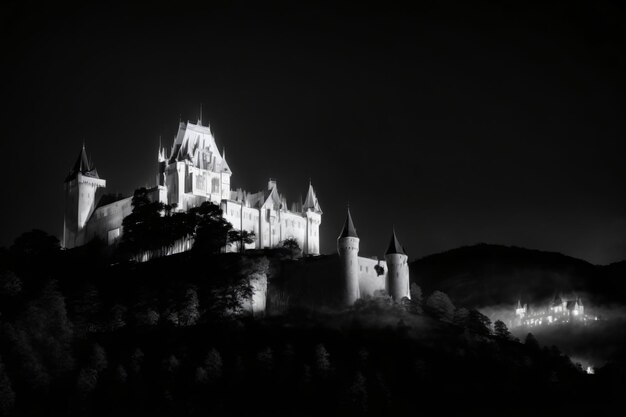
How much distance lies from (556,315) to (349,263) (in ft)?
179

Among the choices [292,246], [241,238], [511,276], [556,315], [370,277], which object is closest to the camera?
[370,277]

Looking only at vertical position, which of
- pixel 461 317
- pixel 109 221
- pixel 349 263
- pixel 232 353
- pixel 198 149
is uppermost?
pixel 198 149

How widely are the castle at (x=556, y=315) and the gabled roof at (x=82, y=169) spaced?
217 feet

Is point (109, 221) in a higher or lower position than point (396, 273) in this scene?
higher

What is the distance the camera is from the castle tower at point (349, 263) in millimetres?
102000

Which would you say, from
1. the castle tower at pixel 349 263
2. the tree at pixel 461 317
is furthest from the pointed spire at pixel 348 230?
the tree at pixel 461 317

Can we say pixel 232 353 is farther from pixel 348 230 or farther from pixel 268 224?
pixel 268 224

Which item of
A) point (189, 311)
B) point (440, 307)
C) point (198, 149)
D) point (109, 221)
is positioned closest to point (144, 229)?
point (109, 221)

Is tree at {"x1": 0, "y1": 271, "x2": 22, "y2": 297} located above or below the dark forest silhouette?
above

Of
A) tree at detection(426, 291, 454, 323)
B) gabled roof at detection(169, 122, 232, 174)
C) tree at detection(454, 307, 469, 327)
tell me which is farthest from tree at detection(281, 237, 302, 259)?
tree at detection(454, 307, 469, 327)

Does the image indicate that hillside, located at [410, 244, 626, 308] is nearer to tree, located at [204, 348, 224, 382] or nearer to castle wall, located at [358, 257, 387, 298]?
castle wall, located at [358, 257, 387, 298]

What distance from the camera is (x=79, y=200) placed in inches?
5044

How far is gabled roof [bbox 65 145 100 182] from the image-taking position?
132 meters

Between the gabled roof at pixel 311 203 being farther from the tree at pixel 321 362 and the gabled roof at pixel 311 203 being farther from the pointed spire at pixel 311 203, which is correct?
the tree at pixel 321 362
